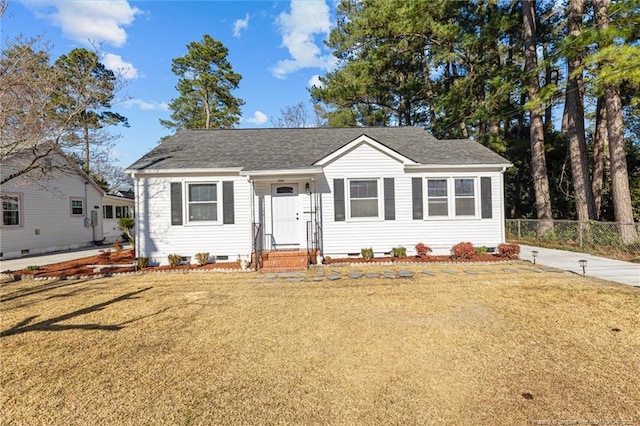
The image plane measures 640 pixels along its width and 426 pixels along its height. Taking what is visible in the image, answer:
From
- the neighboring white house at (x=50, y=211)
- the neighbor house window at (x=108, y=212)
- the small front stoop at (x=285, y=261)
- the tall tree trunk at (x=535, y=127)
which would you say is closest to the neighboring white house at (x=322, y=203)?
the small front stoop at (x=285, y=261)

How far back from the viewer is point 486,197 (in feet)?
32.8

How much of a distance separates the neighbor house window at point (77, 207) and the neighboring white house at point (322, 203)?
28.9 ft

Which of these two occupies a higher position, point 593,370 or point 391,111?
point 391,111

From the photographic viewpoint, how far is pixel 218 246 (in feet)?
31.9

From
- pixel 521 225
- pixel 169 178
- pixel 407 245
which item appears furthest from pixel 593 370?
pixel 521 225

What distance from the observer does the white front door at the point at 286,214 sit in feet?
32.8

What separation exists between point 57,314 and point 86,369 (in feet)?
9.23

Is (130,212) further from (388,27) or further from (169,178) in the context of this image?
(388,27)

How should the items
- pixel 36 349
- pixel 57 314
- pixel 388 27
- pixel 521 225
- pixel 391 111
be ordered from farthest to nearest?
1. pixel 391 111
2. pixel 388 27
3. pixel 521 225
4. pixel 57 314
5. pixel 36 349

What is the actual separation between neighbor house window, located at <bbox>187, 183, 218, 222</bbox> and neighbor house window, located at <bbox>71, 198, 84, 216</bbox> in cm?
1042

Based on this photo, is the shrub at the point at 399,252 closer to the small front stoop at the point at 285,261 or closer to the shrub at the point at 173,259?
the small front stoop at the point at 285,261

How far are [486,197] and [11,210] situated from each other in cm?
1905

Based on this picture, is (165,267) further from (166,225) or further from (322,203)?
(322,203)

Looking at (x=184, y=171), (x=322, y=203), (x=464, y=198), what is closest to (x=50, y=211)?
(x=184, y=171)
